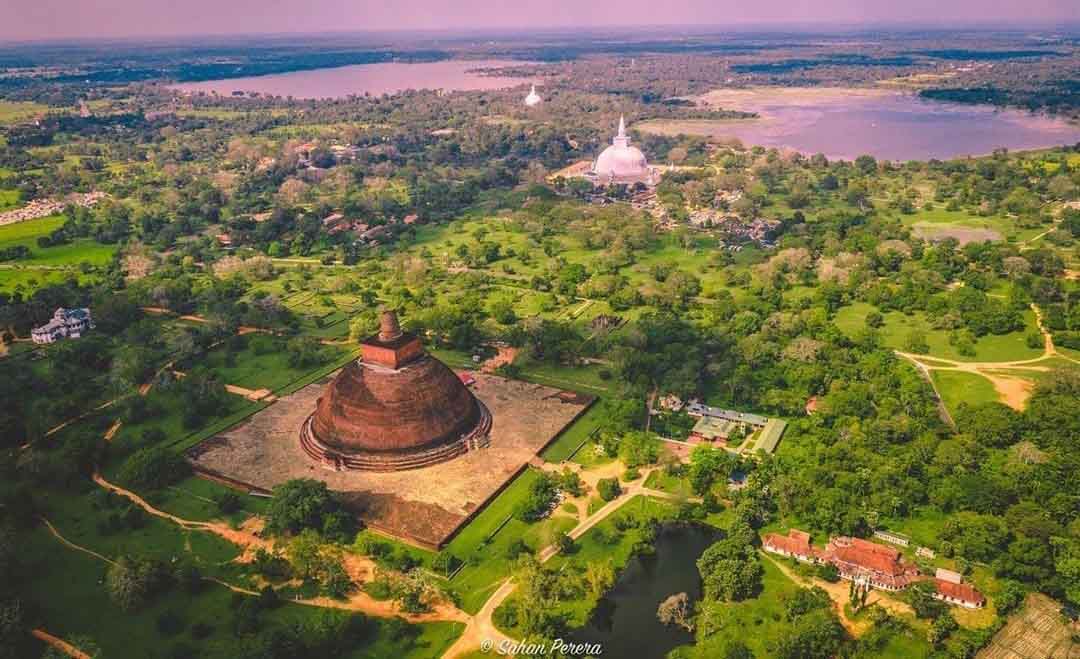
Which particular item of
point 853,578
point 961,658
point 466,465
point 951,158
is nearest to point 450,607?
point 466,465

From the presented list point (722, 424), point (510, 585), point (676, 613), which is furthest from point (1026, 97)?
point (510, 585)

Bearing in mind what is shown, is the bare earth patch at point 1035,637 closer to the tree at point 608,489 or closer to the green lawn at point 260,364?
the tree at point 608,489

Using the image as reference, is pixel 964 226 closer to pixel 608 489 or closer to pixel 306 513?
pixel 608 489

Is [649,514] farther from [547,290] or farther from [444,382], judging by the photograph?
[547,290]

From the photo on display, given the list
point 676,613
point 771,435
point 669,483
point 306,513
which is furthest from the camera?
point 771,435

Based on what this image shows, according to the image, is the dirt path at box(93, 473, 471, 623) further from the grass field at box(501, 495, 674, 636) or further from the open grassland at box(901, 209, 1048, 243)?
the open grassland at box(901, 209, 1048, 243)
